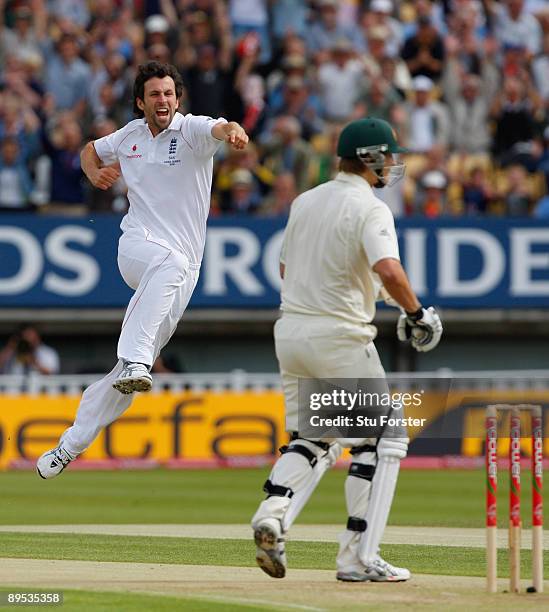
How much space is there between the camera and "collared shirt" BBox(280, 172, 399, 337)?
24.3 feet

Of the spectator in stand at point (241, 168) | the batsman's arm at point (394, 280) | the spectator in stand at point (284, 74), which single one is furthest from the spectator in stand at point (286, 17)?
the batsman's arm at point (394, 280)

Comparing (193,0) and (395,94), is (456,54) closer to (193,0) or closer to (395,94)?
(395,94)

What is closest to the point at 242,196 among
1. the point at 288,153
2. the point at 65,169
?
the point at 288,153

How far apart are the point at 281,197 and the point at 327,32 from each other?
3.01m

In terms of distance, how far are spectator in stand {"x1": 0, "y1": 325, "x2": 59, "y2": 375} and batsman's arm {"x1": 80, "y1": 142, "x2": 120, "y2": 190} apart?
9.74m

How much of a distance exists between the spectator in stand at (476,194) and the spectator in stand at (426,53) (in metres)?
1.74

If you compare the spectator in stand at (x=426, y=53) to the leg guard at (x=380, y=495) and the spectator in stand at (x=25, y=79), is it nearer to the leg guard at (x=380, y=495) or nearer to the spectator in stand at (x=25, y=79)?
the spectator in stand at (x=25, y=79)

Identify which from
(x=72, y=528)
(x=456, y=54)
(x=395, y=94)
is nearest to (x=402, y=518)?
(x=72, y=528)

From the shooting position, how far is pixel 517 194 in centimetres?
1920

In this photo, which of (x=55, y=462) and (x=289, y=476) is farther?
(x=55, y=462)

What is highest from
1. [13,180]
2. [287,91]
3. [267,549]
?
[287,91]

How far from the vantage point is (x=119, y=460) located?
17766 mm

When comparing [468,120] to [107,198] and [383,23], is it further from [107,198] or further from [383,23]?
[107,198]

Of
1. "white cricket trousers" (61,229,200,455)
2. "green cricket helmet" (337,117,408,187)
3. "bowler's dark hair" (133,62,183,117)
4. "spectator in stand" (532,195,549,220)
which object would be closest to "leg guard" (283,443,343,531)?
"green cricket helmet" (337,117,408,187)
